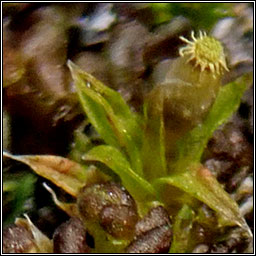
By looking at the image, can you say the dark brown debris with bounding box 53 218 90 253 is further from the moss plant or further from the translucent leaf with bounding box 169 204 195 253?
the translucent leaf with bounding box 169 204 195 253

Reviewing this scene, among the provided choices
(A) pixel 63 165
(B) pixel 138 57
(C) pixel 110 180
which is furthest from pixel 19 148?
(B) pixel 138 57

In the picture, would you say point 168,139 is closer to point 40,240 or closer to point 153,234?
point 153,234

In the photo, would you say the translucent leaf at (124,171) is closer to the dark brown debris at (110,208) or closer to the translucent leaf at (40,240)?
the dark brown debris at (110,208)

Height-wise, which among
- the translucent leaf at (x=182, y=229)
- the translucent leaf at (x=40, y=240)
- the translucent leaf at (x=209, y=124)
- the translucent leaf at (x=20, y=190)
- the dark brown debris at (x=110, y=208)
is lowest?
the translucent leaf at (x=182, y=229)

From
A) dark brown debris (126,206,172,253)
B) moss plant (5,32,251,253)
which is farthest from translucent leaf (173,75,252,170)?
dark brown debris (126,206,172,253)

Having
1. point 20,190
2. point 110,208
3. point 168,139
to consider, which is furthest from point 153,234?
point 20,190

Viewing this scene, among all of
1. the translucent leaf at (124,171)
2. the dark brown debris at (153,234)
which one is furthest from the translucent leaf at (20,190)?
the dark brown debris at (153,234)
